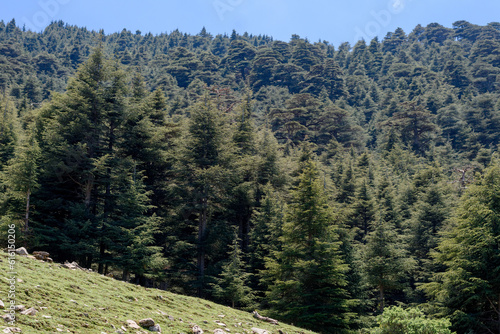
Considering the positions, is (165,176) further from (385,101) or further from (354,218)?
(385,101)

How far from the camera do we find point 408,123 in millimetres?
68312

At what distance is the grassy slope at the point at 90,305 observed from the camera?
871 centimetres

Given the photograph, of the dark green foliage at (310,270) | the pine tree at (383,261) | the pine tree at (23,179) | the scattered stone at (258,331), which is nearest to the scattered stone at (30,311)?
the scattered stone at (258,331)

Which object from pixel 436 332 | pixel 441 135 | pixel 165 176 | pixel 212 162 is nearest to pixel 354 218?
pixel 212 162

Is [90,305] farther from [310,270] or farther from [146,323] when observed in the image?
[310,270]

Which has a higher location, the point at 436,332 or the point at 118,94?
the point at 118,94

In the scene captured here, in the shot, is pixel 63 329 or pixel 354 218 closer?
pixel 63 329

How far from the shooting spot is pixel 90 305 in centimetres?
1048

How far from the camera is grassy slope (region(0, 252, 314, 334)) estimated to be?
8.71 metres

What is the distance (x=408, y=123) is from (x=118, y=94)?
57.6m

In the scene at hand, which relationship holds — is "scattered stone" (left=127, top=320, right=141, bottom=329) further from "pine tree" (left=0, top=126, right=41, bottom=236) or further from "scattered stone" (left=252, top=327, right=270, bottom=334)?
"pine tree" (left=0, top=126, right=41, bottom=236)

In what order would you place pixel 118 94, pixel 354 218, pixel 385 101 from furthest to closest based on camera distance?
pixel 385 101, pixel 354 218, pixel 118 94

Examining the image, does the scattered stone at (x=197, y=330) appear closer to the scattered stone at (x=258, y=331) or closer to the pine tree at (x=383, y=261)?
the scattered stone at (x=258, y=331)

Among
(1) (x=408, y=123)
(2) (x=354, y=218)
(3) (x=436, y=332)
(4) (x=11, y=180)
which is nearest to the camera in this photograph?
(3) (x=436, y=332)
